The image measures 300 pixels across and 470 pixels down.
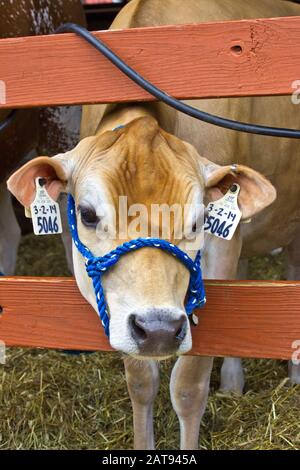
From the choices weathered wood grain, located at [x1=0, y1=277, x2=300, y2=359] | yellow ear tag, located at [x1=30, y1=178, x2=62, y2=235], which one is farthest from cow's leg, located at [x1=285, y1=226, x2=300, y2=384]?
yellow ear tag, located at [x1=30, y1=178, x2=62, y2=235]

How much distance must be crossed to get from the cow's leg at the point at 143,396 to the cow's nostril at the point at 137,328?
3.27 feet

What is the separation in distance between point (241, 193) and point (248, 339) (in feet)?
1.44

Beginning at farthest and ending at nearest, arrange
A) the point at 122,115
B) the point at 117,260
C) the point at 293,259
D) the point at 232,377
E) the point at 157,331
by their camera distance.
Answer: the point at 293,259 → the point at 232,377 → the point at 122,115 → the point at 117,260 → the point at 157,331

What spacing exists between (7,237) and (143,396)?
1.88 metres

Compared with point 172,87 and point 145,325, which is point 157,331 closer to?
point 145,325

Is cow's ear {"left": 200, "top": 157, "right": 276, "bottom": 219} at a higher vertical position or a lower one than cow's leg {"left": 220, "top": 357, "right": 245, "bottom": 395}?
higher

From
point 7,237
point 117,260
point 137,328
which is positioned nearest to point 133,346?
point 137,328

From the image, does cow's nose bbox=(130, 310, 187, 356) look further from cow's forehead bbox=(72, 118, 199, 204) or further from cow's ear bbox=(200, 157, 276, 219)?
cow's ear bbox=(200, 157, 276, 219)

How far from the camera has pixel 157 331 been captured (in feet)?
5.54

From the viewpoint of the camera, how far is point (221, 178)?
2.03m

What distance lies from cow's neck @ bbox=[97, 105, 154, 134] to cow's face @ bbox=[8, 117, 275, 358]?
0.30ft

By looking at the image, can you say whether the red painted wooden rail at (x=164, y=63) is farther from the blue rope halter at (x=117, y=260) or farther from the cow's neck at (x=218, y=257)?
the cow's neck at (x=218, y=257)

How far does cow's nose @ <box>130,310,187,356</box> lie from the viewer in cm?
169

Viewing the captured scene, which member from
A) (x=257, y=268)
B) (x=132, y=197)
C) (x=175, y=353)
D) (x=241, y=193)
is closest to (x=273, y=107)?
(x=241, y=193)
